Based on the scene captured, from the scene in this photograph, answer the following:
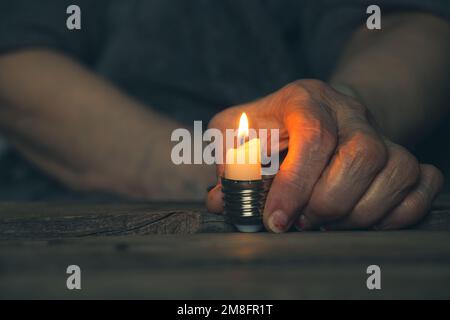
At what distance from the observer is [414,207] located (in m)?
0.71

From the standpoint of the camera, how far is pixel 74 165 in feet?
3.72

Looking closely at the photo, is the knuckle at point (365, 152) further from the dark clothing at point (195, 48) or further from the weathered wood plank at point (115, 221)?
the dark clothing at point (195, 48)

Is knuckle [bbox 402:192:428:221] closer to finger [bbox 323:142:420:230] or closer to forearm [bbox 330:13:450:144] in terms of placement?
finger [bbox 323:142:420:230]

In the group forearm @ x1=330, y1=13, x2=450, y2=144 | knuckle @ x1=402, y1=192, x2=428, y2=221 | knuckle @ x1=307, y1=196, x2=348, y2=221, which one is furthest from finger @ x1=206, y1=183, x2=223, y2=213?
forearm @ x1=330, y1=13, x2=450, y2=144

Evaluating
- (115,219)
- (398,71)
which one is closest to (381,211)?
(115,219)

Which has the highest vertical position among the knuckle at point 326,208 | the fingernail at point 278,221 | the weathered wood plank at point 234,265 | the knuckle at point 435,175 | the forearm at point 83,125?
the forearm at point 83,125

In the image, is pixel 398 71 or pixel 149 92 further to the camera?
pixel 149 92

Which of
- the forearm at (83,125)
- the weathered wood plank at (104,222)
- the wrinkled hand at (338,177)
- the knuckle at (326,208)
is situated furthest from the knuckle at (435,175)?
the forearm at (83,125)

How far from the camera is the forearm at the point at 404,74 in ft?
3.18

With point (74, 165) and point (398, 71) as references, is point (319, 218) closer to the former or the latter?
point (398, 71)

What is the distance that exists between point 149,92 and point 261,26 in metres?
0.26

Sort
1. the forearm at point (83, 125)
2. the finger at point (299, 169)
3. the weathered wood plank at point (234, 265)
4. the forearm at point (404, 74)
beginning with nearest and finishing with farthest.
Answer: the weathered wood plank at point (234, 265) → the finger at point (299, 169) → the forearm at point (404, 74) → the forearm at point (83, 125)

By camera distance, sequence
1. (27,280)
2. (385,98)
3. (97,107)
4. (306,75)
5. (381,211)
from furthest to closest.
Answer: (306,75) < (97,107) < (385,98) < (381,211) < (27,280)

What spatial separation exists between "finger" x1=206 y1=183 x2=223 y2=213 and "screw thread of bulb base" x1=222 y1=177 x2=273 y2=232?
0.02 metres
